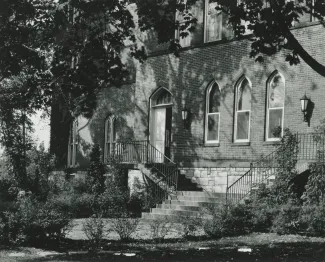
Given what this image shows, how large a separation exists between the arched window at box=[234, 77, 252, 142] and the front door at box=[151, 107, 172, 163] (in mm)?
4174

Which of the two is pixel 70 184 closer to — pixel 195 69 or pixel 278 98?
pixel 195 69

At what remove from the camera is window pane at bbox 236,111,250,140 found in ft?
68.0

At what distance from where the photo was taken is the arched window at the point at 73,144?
102ft

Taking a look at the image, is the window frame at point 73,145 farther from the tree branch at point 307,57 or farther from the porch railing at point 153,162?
the tree branch at point 307,57

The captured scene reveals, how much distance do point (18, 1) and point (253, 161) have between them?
1121 centimetres

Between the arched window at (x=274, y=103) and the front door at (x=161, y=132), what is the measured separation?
225 inches

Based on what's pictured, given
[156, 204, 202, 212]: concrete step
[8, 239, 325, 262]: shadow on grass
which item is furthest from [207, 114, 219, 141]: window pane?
[8, 239, 325, 262]: shadow on grass

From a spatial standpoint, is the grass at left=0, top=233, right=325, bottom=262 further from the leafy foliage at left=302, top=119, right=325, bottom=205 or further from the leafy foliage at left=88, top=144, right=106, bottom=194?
the leafy foliage at left=88, top=144, right=106, bottom=194

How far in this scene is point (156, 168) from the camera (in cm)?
2211

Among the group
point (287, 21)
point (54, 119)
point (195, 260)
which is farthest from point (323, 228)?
point (54, 119)

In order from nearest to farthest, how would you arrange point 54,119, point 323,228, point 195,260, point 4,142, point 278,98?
1. point 195,260
2. point 323,228
3. point 278,98
4. point 4,142
5. point 54,119

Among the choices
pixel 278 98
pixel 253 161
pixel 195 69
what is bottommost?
pixel 253 161

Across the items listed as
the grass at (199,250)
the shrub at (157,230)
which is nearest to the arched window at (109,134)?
the shrub at (157,230)

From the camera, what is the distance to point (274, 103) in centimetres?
1977
